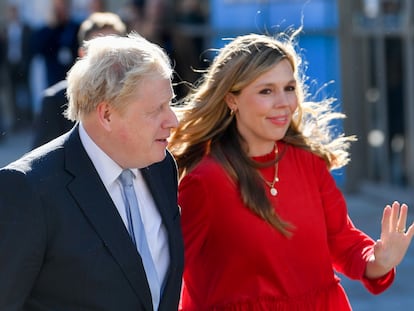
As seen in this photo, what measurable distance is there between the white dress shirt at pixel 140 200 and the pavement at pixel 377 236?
12.7 ft

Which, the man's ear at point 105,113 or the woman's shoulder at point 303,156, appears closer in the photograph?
the man's ear at point 105,113

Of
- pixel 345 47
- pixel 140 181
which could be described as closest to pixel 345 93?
pixel 345 47

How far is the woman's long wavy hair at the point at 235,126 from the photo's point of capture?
4.02 metres

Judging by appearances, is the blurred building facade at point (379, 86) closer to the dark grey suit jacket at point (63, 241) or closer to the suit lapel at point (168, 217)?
the suit lapel at point (168, 217)

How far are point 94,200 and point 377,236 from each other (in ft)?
19.0

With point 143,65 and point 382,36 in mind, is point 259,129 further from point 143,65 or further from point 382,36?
point 382,36

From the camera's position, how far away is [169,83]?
10.8 ft

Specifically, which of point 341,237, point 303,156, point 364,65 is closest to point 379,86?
point 364,65

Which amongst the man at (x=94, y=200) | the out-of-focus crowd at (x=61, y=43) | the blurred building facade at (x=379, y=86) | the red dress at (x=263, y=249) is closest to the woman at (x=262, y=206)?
the red dress at (x=263, y=249)

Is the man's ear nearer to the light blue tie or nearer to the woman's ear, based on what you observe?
the light blue tie

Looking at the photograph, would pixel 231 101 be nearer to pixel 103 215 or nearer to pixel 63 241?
pixel 103 215

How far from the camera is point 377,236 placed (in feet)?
28.6

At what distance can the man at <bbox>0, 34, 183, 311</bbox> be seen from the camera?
3064mm

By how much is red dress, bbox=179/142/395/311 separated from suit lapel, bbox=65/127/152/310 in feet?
2.24
